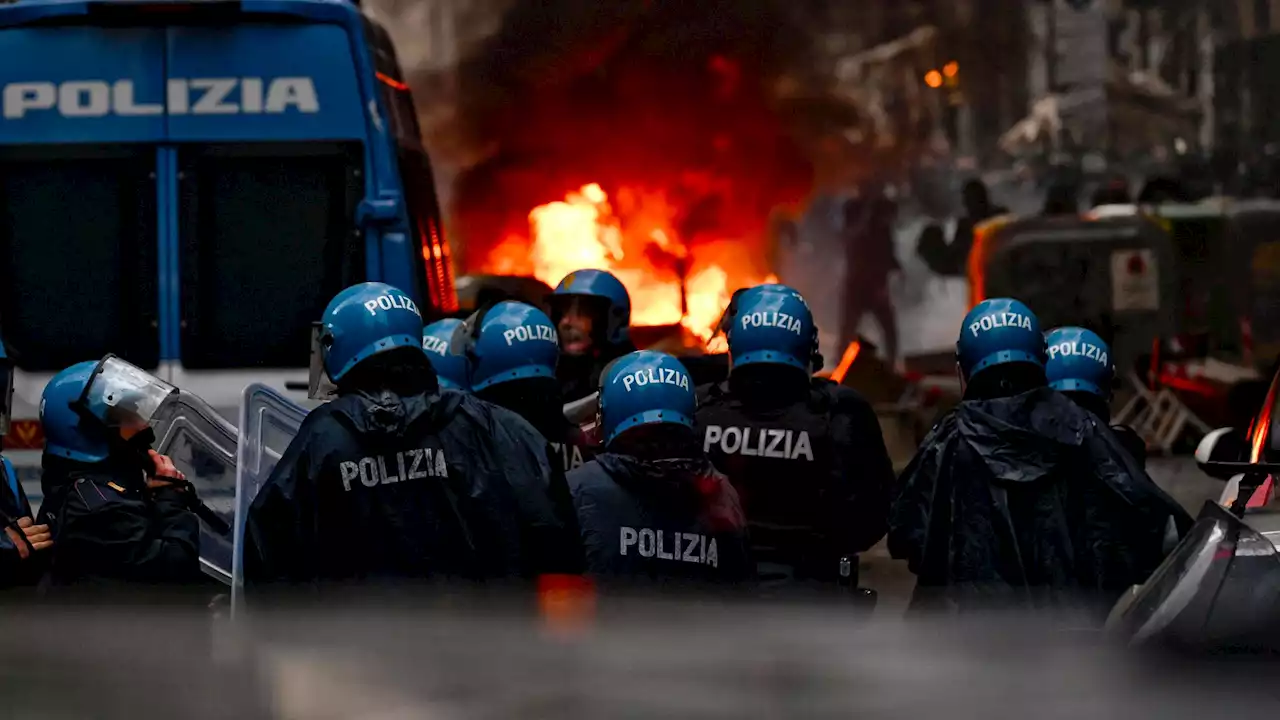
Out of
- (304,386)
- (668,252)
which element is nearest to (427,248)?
(304,386)

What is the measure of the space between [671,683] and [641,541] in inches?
111

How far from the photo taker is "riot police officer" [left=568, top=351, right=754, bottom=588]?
5.13 m

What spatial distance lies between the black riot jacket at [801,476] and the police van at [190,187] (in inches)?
107

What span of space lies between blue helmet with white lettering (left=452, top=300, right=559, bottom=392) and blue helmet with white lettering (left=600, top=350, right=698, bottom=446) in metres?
0.74

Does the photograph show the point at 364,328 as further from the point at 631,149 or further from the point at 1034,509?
the point at 631,149

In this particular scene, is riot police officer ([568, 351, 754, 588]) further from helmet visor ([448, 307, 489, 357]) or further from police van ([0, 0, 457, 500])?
police van ([0, 0, 457, 500])

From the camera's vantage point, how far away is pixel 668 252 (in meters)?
20.1

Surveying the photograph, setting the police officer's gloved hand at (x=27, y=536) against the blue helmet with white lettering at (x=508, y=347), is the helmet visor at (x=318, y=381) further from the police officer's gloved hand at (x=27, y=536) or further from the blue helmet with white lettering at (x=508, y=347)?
the police officer's gloved hand at (x=27, y=536)

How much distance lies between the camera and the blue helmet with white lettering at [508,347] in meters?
6.22

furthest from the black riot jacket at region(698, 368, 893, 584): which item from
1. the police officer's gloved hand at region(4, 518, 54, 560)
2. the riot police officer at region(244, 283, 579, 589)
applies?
the police officer's gloved hand at region(4, 518, 54, 560)

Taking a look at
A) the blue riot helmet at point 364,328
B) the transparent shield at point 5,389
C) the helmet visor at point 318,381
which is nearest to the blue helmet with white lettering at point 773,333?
the helmet visor at point 318,381

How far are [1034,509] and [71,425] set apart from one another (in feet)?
8.30

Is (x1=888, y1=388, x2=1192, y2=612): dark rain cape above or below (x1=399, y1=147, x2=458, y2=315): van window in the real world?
below

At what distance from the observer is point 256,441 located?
488cm
